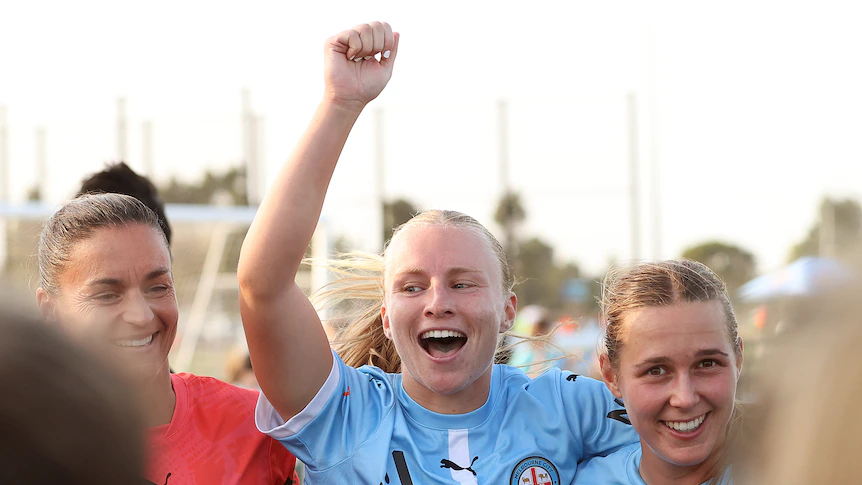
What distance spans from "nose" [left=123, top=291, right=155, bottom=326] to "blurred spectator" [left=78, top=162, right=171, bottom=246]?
3.18 ft

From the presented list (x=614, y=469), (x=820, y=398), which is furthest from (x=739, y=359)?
(x=820, y=398)

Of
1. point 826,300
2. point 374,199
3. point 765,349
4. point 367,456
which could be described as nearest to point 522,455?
point 367,456

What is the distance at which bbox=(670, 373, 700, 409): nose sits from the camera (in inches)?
83.9

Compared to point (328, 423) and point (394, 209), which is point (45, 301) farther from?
point (394, 209)

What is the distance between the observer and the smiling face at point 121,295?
7.46ft

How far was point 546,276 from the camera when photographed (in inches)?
647

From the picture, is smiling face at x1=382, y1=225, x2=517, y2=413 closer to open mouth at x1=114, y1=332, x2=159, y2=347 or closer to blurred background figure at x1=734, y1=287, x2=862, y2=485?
open mouth at x1=114, y1=332, x2=159, y2=347

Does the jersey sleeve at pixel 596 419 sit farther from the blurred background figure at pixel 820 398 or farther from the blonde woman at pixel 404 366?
the blurred background figure at pixel 820 398

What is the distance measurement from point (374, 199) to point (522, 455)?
13712 mm

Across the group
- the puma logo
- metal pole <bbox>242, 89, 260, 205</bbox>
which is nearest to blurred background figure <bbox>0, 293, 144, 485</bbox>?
the puma logo

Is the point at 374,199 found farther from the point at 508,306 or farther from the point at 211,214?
the point at 508,306

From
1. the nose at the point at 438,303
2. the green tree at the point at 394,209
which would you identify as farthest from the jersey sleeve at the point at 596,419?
the green tree at the point at 394,209

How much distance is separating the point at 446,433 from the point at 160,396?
2.56ft

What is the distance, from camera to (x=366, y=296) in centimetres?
298
